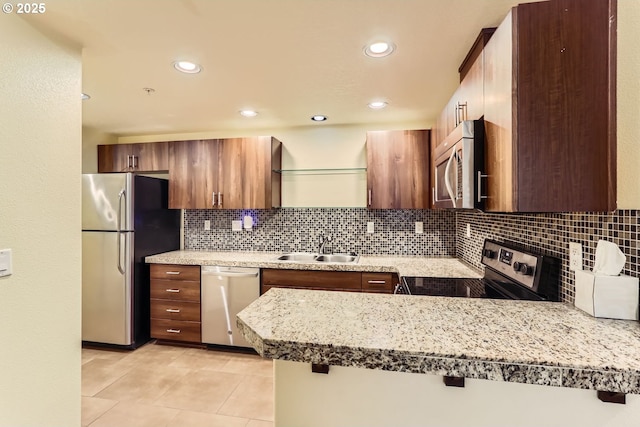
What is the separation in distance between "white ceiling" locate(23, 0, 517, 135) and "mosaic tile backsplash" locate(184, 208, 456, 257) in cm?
107

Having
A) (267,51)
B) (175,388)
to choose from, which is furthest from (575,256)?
(175,388)

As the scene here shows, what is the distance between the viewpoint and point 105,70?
1934 mm

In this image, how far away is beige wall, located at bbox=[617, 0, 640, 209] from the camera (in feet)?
3.34

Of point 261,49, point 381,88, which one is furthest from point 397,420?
point 381,88

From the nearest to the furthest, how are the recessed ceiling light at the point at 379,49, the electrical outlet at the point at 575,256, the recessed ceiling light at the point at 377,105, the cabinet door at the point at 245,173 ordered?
the electrical outlet at the point at 575,256, the recessed ceiling light at the point at 379,49, the recessed ceiling light at the point at 377,105, the cabinet door at the point at 245,173

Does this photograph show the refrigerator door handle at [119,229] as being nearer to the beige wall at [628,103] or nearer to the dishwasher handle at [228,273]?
the dishwasher handle at [228,273]

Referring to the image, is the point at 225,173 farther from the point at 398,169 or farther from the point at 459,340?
the point at 459,340

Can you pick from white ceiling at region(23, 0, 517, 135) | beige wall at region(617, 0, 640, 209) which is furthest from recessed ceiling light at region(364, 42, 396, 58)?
beige wall at region(617, 0, 640, 209)

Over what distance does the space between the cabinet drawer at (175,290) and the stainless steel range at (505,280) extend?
78.7 inches

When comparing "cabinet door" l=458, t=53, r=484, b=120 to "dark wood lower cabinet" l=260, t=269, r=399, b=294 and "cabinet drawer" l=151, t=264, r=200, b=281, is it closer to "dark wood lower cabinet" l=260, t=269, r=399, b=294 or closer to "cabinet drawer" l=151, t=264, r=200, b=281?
"dark wood lower cabinet" l=260, t=269, r=399, b=294

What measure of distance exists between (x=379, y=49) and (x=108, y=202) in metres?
2.73

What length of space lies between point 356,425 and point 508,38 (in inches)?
59.0

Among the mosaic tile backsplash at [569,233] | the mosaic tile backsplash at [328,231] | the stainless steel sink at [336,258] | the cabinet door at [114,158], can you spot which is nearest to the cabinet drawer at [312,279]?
the stainless steel sink at [336,258]

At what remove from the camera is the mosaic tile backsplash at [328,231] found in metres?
3.17
